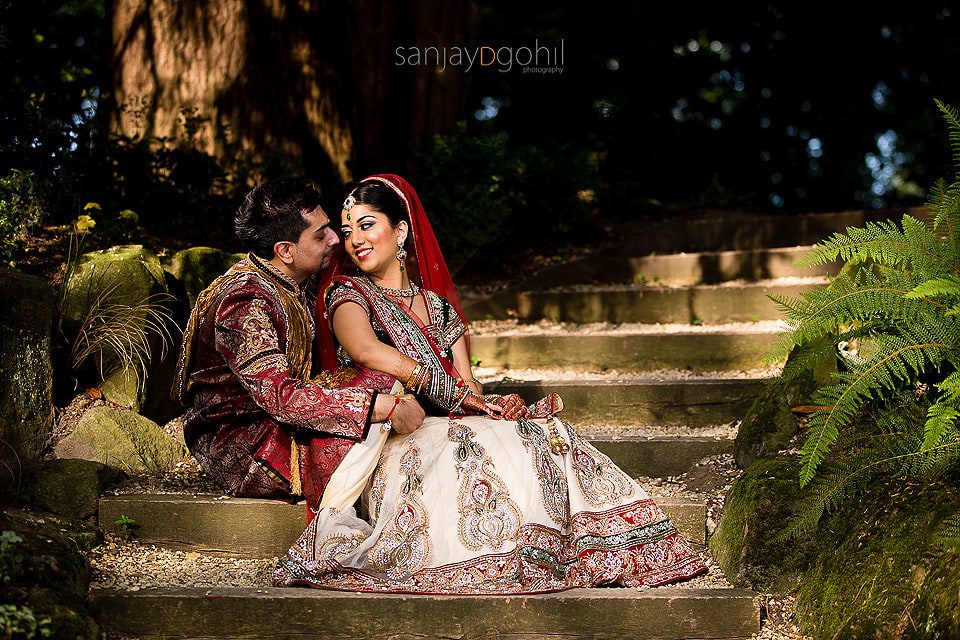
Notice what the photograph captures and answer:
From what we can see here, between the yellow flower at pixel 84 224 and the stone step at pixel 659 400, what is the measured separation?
2122mm

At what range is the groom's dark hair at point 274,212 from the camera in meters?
3.56

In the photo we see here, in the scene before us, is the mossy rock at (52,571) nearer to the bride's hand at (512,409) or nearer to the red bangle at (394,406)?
the red bangle at (394,406)

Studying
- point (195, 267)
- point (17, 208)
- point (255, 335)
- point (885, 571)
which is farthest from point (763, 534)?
point (17, 208)

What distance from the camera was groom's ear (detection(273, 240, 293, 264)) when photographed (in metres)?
3.62

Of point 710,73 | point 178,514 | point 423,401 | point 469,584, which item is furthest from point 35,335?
point 710,73

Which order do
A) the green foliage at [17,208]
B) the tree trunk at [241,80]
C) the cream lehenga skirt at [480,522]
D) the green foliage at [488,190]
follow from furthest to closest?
1. the green foliage at [488,190]
2. the tree trunk at [241,80]
3. the green foliage at [17,208]
4. the cream lehenga skirt at [480,522]

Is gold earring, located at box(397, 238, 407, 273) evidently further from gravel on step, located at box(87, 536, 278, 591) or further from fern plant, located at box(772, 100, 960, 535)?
fern plant, located at box(772, 100, 960, 535)

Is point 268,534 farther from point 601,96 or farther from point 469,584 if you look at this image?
point 601,96

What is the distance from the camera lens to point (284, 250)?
3631mm

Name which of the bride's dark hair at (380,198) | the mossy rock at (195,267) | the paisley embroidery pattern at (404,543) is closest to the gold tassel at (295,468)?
the paisley embroidery pattern at (404,543)

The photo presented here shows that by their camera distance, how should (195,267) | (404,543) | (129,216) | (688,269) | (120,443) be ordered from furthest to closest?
(688,269), (129,216), (195,267), (120,443), (404,543)

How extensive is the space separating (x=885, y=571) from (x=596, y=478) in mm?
970

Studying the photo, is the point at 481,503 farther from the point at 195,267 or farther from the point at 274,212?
the point at 195,267

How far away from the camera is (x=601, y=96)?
10.4 metres
